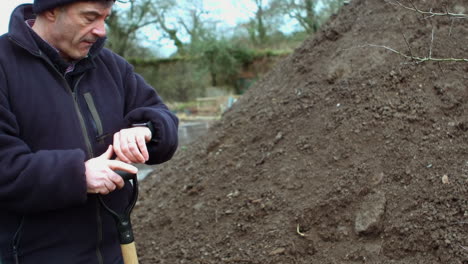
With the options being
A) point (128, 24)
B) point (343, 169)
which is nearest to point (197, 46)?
point (128, 24)

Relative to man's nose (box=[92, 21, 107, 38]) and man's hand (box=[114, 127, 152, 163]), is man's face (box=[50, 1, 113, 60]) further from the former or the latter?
man's hand (box=[114, 127, 152, 163])

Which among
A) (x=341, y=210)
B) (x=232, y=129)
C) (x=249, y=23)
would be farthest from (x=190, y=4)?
(x=341, y=210)

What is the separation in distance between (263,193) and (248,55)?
72.5ft

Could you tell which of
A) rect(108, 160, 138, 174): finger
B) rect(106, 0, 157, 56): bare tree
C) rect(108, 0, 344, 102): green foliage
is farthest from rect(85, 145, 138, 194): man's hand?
rect(106, 0, 157, 56): bare tree

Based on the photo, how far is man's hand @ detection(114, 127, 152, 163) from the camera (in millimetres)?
1693

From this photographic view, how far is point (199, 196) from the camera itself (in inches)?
144

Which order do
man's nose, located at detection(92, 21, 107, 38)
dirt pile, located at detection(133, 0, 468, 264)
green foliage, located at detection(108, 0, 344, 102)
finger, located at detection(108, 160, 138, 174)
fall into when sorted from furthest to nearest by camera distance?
1. green foliage, located at detection(108, 0, 344, 102)
2. dirt pile, located at detection(133, 0, 468, 264)
3. man's nose, located at detection(92, 21, 107, 38)
4. finger, located at detection(108, 160, 138, 174)

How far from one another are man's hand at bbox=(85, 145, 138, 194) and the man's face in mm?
433

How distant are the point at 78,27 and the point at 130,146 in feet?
1.54

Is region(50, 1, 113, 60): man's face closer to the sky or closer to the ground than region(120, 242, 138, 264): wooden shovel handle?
closer to the sky

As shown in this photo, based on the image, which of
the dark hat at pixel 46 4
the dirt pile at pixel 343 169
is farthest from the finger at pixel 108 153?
the dirt pile at pixel 343 169

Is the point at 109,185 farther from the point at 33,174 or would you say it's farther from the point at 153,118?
the point at 153,118

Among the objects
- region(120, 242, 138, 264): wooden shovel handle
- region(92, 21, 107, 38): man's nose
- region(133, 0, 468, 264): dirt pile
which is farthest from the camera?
region(133, 0, 468, 264): dirt pile

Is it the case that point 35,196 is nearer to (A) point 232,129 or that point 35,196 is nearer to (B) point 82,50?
(B) point 82,50
